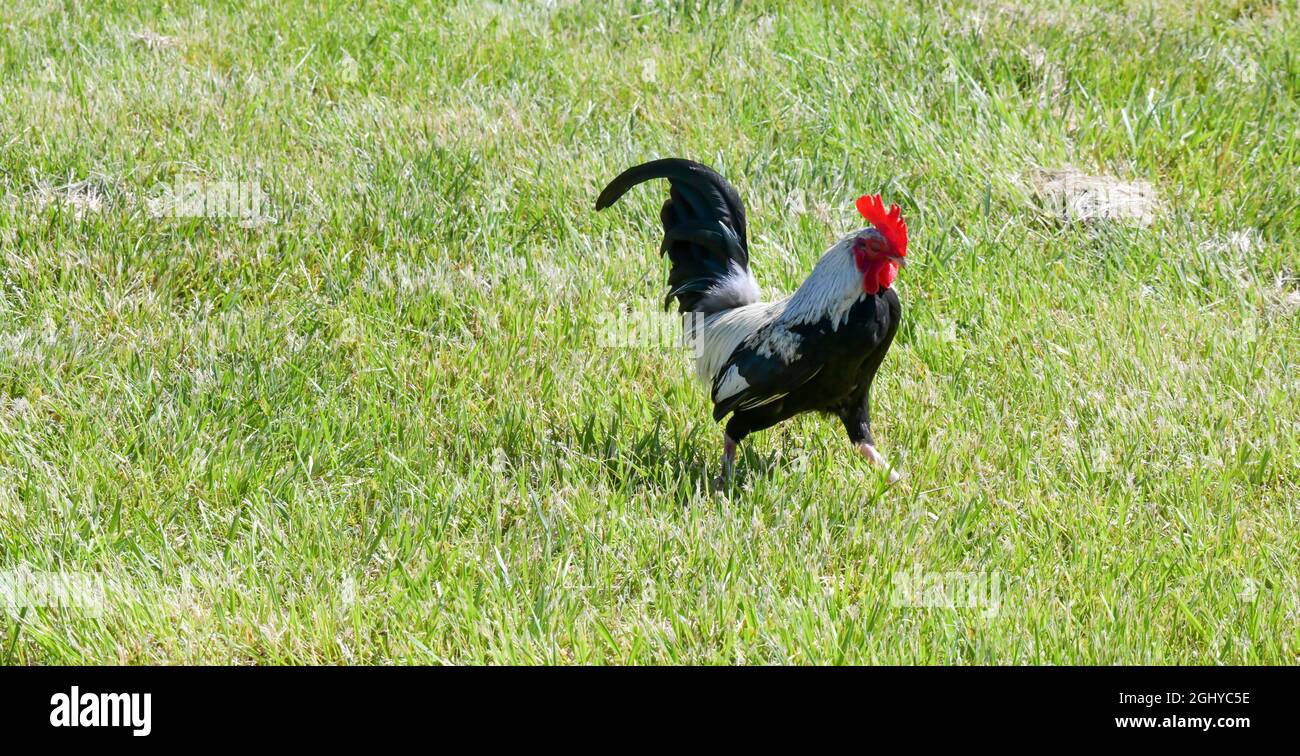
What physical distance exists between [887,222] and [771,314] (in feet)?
1.87

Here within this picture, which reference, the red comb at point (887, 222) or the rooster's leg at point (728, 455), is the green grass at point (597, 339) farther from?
the red comb at point (887, 222)

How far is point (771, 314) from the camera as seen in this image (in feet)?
13.9

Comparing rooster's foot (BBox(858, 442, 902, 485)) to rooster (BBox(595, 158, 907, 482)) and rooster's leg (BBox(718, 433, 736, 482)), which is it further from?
rooster's leg (BBox(718, 433, 736, 482))

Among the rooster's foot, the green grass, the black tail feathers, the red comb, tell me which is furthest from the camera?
the black tail feathers

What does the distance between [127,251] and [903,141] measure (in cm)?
359

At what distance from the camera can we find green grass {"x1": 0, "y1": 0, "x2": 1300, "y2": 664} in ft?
11.3

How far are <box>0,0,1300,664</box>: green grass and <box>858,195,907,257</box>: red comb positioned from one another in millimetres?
813

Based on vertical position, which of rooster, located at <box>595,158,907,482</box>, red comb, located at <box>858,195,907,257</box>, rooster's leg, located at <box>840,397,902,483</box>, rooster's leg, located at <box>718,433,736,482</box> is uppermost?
red comb, located at <box>858,195,907,257</box>

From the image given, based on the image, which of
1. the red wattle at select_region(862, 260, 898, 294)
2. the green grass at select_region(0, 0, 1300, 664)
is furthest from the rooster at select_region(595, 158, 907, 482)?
the green grass at select_region(0, 0, 1300, 664)

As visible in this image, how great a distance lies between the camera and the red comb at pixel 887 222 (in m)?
3.82

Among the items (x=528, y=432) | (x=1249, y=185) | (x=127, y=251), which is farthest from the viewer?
(x=1249, y=185)

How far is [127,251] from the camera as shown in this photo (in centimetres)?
532

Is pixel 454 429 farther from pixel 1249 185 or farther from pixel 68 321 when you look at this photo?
pixel 1249 185
